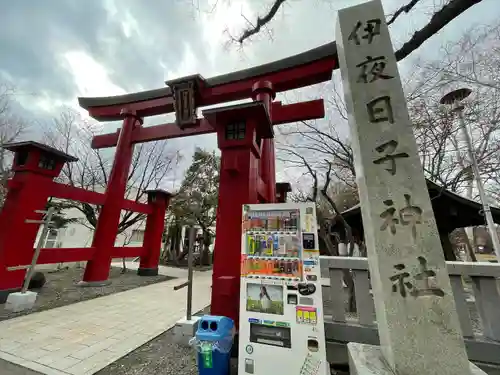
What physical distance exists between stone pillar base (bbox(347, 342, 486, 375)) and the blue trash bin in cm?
129

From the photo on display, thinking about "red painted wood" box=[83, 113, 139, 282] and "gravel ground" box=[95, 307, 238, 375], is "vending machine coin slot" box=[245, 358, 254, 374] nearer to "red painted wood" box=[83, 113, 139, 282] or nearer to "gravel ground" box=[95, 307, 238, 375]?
"gravel ground" box=[95, 307, 238, 375]

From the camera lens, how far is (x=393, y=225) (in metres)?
1.94

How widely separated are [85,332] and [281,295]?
11.8ft

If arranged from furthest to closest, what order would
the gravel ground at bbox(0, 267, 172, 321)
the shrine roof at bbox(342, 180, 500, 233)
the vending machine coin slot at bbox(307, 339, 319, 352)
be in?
1. the shrine roof at bbox(342, 180, 500, 233)
2. the gravel ground at bbox(0, 267, 172, 321)
3. the vending machine coin slot at bbox(307, 339, 319, 352)

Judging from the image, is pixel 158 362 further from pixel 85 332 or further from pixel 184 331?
pixel 85 332

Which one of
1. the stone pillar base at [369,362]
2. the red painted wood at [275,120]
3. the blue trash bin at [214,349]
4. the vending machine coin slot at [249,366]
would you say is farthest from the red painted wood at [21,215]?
the stone pillar base at [369,362]

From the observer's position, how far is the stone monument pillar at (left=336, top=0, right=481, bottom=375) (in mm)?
1671

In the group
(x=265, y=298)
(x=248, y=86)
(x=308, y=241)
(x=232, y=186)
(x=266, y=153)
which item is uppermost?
(x=248, y=86)

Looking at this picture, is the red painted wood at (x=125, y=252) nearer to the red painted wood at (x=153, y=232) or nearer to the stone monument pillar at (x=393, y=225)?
the red painted wood at (x=153, y=232)

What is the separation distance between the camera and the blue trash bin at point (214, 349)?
92.7 inches

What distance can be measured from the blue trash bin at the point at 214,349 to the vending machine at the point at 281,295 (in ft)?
0.57

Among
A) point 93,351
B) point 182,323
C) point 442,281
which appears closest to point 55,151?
point 93,351

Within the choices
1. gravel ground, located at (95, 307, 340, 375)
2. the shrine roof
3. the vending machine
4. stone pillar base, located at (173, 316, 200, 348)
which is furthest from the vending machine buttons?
the shrine roof

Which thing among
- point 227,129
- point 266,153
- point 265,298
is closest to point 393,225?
point 265,298
